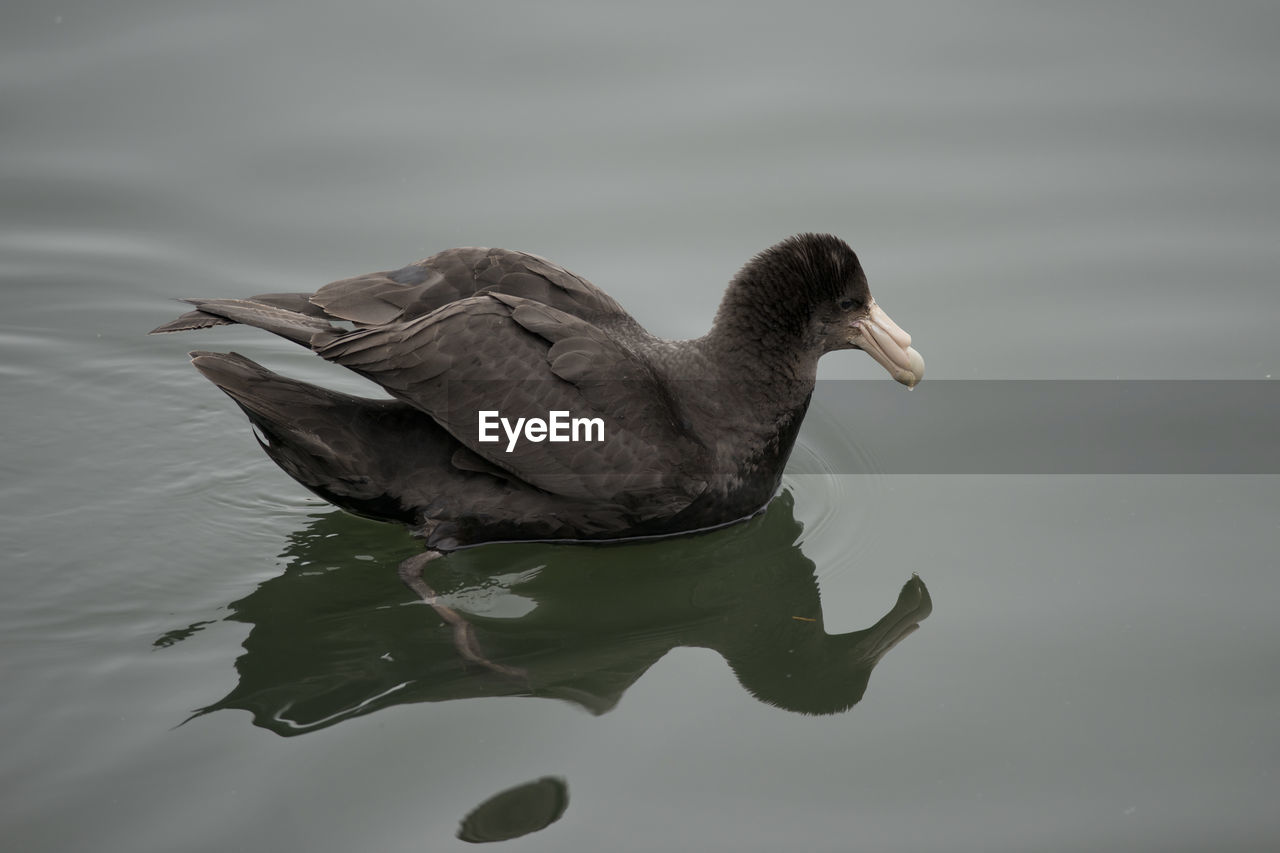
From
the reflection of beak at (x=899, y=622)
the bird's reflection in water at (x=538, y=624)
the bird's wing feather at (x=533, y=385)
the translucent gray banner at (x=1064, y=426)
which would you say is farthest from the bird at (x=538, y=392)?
the reflection of beak at (x=899, y=622)

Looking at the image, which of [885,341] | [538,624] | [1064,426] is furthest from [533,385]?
[1064,426]

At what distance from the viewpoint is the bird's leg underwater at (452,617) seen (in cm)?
533

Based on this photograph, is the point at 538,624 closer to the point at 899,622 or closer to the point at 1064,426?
the point at 899,622

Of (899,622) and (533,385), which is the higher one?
(533,385)

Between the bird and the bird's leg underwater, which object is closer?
the bird's leg underwater

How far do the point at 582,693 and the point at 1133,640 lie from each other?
2222 mm

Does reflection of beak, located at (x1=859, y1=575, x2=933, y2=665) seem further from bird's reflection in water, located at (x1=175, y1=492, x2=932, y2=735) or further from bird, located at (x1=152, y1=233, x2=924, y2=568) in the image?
bird, located at (x1=152, y1=233, x2=924, y2=568)

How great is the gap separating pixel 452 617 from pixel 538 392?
0.98 meters

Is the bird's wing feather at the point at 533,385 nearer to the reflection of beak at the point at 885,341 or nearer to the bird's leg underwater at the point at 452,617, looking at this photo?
the bird's leg underwater at the point at 452,617

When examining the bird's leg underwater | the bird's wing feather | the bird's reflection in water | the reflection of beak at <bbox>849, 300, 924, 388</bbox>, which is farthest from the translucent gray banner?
the bird's leg underwater

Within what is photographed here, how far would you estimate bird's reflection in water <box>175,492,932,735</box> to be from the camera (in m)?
5.20

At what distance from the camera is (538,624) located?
5.62m

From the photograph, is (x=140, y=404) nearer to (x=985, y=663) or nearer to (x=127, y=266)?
(x=127, y=266)

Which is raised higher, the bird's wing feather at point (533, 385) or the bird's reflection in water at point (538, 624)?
the bird's wing feather at point (533, 385)
